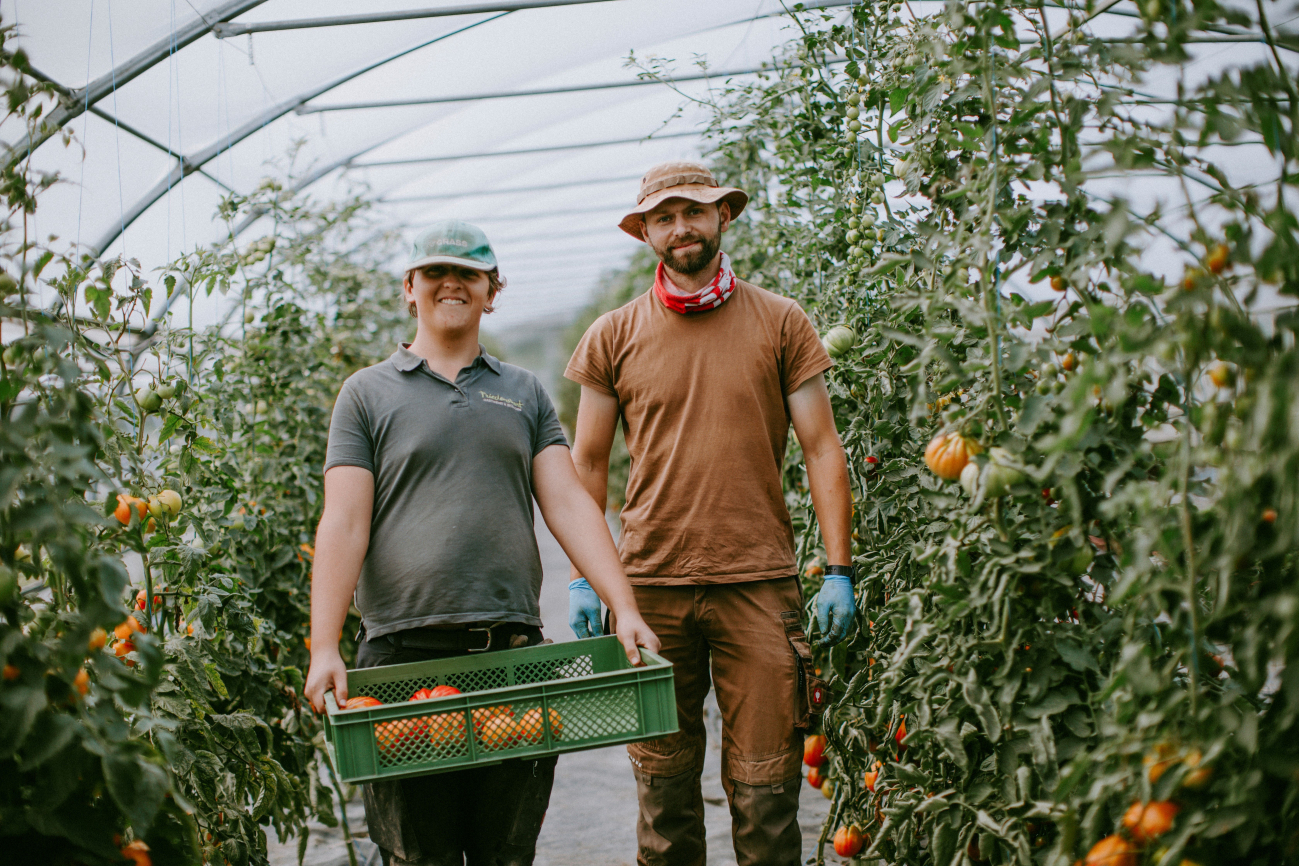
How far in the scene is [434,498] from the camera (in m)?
1.86

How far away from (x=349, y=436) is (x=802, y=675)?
3.68ft

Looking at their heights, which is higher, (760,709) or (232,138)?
(232,138)

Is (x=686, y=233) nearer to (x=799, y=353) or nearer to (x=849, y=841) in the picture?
(x=799, y=353)

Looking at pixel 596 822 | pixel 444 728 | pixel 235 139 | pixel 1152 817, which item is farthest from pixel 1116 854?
pixel 235 139

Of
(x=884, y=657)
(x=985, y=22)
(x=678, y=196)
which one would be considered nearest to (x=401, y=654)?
(x=884, y=657)

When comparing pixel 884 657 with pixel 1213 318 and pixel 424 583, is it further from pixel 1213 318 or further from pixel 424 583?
pixel 1213 318

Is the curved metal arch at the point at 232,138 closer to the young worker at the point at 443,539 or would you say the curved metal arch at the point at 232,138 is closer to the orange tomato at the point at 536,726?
the young worker at the point at 443,539

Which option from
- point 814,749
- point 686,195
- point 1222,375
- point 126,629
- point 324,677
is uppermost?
point 686,195

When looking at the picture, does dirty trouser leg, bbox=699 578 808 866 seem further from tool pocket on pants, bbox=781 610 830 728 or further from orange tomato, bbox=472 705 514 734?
orange tomato, bbox=472 705 514 734

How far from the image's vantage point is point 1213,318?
3.24 ft

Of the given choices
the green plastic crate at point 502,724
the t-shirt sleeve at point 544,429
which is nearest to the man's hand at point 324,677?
the green plastic crate at point 502,724

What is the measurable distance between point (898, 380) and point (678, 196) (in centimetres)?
66

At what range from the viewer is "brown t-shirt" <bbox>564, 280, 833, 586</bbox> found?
212 centimetres

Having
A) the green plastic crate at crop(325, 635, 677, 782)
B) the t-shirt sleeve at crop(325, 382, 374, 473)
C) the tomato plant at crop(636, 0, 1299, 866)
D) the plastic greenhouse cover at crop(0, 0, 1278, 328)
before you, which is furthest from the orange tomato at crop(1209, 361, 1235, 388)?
the t-shirt sleeve at crop(325, 382, 374, 473)
